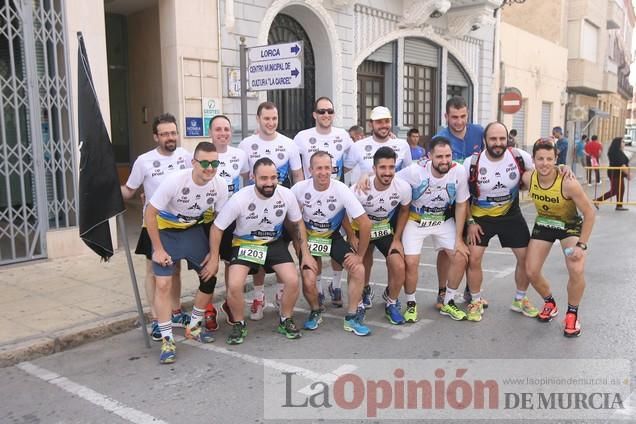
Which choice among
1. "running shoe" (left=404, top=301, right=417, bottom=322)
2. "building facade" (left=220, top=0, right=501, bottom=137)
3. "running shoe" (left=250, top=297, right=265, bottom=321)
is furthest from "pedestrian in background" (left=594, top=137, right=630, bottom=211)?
"running shoe" (left=250, top=297, right=265, bottom=321)

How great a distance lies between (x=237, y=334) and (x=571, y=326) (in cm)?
280

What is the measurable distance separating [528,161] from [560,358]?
185 cm

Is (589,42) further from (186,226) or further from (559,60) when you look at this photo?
(186,226)

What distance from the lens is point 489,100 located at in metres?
18.3

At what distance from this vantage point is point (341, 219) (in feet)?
17.4

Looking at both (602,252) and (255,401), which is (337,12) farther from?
(255,401)

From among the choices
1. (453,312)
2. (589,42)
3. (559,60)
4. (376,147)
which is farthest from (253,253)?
(589,42)

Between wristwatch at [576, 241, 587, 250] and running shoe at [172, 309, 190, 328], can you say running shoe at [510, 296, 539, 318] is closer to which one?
wristwatch at [576, 241, 587, 250]

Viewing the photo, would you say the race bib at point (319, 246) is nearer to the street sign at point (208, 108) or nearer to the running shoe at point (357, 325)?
the running shoe at point (357, 325)

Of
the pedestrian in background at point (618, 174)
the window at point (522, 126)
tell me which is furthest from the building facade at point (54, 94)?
the window at point (522, 126)

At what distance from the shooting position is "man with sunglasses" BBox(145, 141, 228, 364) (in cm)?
454

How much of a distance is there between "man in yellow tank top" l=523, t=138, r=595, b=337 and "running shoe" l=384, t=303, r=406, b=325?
1204mm

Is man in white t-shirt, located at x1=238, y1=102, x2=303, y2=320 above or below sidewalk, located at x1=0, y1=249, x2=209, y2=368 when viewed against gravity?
above

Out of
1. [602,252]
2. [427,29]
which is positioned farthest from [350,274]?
[427,29]
